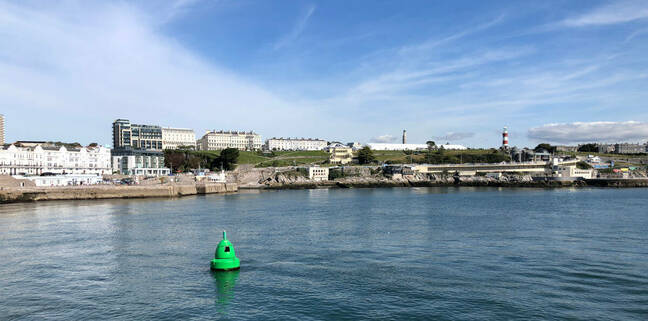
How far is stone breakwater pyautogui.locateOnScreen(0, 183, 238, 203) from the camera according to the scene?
60.8m

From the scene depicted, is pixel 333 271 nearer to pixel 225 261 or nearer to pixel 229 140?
pixel 225 261

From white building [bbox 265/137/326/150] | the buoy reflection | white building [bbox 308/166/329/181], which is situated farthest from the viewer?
white building [bbox 265/137/326/150]

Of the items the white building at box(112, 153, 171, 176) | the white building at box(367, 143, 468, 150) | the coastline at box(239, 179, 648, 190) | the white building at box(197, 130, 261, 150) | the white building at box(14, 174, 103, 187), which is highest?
the white building at box(197, 130, 261, 150)

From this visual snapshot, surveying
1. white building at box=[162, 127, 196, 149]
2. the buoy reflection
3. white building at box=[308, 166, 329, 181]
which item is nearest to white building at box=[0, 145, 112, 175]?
white building at box=[308, 166, 329, 181]

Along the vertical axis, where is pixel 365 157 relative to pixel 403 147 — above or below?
below

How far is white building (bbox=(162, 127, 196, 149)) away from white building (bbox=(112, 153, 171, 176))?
2109 inches

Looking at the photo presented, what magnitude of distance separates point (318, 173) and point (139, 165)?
4538 centimetres

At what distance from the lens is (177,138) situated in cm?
16700

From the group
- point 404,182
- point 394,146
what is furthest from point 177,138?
point 404,182

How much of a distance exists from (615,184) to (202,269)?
110174 mm

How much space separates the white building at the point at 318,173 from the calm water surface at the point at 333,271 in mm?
74834

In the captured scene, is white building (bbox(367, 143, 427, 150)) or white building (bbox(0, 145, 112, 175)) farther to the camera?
white building (bbox(367, 143, 427, 150))

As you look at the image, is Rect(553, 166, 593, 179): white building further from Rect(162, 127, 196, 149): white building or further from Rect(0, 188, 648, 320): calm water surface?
Rect(162, 127, 196, 149): white building

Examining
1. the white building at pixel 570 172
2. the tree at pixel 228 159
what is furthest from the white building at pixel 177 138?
the white building at pixel 570 172
